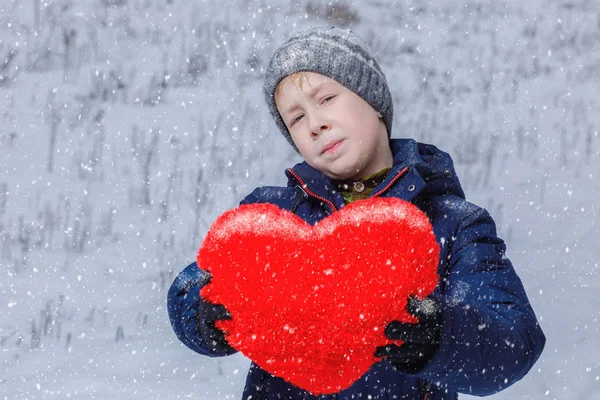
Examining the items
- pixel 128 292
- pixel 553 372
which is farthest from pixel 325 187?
pixel 128 292

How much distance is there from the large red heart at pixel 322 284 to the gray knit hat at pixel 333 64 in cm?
58

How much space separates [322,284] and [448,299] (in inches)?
10.0

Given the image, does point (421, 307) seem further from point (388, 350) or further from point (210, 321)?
point (210, 321)

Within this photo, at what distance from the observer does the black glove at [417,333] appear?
4.17ft

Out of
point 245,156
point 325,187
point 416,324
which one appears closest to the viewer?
point 416,324

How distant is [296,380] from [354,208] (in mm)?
307

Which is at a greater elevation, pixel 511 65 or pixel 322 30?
pixel 511 65

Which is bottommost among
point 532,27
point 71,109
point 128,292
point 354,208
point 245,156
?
point 128,292

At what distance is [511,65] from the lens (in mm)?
6305

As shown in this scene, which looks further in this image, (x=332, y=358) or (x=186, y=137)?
(x=186, y=137)

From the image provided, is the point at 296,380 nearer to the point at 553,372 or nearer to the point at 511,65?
the point at 553,372

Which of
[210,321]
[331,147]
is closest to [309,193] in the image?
[331,147]

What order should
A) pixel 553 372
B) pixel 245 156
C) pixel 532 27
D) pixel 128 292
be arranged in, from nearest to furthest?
pixel 553 372
pixel 128 292
pixel 245 156
pixel 532 27

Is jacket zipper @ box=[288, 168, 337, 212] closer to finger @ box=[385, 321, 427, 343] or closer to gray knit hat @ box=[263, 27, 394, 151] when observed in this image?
gray knit hat @ box=[263, 27, 394, 151]
